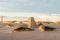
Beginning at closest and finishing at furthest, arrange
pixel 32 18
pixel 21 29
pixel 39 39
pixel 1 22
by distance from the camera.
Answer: pixel 39 39, pixel 21 29, pixel 32 18, pixel 1 22

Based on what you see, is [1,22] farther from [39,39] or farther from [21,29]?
[39,39]

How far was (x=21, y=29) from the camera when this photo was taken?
2091cm

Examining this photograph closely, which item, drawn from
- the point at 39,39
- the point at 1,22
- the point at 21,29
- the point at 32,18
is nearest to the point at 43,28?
the point at 21,29

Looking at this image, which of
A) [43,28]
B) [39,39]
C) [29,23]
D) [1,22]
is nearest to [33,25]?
[29,23]

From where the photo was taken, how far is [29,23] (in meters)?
27.0

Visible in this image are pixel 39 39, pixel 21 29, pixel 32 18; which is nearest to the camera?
pixel 39 39

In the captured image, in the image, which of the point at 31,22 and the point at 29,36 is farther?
the point at 31,22

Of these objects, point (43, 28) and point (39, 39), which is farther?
point (43, 28)

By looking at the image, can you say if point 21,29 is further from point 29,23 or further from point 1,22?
point 1,22

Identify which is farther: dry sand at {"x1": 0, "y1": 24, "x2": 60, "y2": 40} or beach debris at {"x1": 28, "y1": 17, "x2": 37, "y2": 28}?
beach debris at {"x1": 28, "y1": 17, "x2": 37, "y2": 28}

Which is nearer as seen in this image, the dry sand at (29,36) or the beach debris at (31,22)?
the dry sand at (29,36)

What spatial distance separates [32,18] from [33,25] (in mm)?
903

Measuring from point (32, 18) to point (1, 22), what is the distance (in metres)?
9.13

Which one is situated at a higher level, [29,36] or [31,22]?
[31,22]
